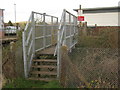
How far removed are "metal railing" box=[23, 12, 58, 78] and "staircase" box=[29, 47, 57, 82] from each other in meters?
0.26

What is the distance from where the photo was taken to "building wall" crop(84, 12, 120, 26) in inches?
1080

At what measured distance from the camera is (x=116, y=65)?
5711 mm

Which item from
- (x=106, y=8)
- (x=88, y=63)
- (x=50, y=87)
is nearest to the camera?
(x=50, y=87)

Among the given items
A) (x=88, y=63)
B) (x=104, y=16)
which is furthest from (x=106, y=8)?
(x=88, y=63)

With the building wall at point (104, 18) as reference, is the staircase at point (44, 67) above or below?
below

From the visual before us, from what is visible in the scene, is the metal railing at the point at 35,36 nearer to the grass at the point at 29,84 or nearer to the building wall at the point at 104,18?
the grass at the point at 29,84

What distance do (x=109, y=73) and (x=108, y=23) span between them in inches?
918

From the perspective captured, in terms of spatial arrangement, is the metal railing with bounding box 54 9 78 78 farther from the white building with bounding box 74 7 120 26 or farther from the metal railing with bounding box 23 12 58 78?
the white building with bounding box 74 7 120 26

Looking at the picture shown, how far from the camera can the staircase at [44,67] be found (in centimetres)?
645

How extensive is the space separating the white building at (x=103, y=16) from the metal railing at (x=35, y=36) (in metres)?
19.9

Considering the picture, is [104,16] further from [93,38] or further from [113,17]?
[93,38]

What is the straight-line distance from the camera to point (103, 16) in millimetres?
27844

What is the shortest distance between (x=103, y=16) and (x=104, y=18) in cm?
39

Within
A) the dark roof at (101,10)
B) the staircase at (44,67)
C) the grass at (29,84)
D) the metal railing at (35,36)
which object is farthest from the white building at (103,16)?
the grass at (29,84)
